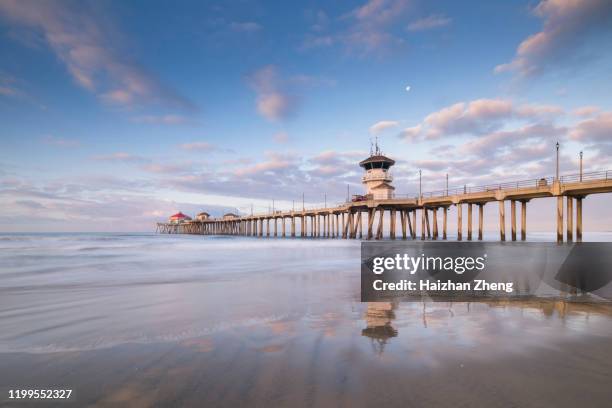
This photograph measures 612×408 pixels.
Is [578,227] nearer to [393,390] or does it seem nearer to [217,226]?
[393,390]

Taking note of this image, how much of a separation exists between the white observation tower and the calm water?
1739 inches

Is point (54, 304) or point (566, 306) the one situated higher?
point (566, 306)

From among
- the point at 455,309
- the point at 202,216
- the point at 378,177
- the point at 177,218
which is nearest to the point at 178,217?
the point at 177,218

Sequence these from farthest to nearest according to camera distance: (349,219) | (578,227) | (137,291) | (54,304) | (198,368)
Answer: (349,219), (578,227), (137,291), (54,304), (198,368)

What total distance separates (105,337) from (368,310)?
5.33m

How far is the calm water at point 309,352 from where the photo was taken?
11.2ft

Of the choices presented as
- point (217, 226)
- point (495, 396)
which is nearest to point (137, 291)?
point (495, 396)

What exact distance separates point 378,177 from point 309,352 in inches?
1962

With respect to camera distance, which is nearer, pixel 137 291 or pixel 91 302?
pixel 91 302

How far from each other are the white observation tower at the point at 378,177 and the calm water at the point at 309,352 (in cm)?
4418

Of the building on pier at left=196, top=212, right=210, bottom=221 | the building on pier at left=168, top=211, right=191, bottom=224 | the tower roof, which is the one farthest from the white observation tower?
the building on pier at left=168, top=211, right=191, bottom=224

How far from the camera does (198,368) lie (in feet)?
13.5

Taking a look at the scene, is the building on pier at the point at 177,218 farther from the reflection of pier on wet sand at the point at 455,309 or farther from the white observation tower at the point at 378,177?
the reflection of pier on wet sand at the point at 455,309

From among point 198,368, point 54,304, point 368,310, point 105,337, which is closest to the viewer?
point 198,368
